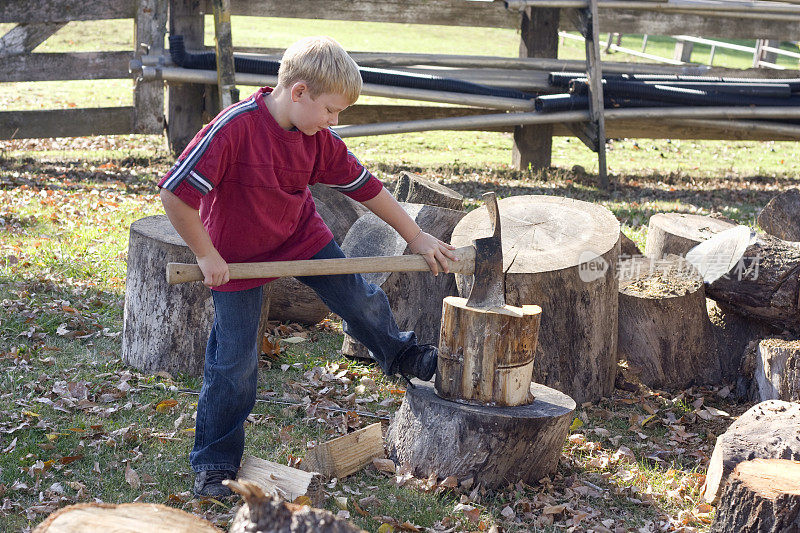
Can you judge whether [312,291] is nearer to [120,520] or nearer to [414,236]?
[414,236]

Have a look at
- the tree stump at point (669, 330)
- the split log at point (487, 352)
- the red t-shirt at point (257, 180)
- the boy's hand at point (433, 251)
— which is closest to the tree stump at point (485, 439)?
the split log at point (487, 352)

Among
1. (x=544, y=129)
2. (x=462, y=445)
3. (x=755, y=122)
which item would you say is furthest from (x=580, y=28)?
(x=462, y=445)

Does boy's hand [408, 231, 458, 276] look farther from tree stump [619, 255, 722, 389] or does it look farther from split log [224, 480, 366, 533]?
tree stump [619, 255, 722, 389]

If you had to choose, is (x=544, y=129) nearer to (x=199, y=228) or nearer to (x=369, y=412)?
(x=369, y=412)

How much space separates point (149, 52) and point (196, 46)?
20.9 inches

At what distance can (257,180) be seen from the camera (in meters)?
3.09

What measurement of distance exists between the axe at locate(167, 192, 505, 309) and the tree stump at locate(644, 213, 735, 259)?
6.17ft

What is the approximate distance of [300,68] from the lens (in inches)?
114

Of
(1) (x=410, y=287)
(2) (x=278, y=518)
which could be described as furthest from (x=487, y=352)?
(2) (x=278, y=518)

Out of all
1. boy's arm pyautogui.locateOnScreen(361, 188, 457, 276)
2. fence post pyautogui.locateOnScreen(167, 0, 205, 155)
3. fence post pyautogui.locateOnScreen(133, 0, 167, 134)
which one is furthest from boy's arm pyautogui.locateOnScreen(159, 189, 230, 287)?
fence post pyautogui.locateOnScreen(167, 0, 205, 155)

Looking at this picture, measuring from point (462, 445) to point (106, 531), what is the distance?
1.74 metres

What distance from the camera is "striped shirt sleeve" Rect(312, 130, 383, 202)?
10.9ft

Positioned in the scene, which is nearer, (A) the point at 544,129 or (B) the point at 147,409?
(B) the point at 147,409

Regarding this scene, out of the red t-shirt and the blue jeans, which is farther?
the blue jeans
